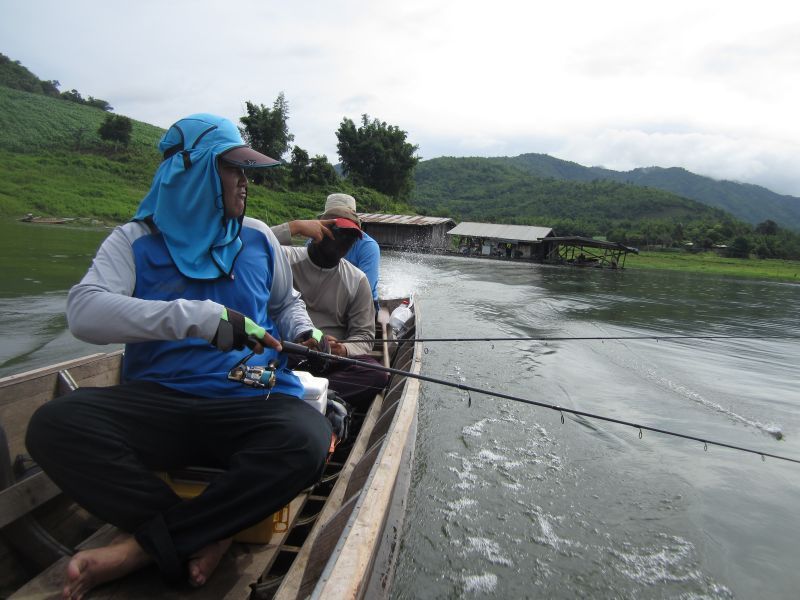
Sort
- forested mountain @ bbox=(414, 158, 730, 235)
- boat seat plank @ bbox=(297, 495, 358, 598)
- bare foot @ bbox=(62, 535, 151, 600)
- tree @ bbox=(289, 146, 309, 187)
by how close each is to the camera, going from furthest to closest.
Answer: forested mountain @ bbox=(414, 158, 730, 235) → tree @ bbox=(289, 146, 309, 187) → boat seat plank @ bbox=(297, 495, 358, 598) → bare foot @ bbox=(62, 535, 151, 600)

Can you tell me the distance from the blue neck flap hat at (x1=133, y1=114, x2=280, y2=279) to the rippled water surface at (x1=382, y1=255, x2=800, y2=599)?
2771 mm

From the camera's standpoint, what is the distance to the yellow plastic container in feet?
7.12

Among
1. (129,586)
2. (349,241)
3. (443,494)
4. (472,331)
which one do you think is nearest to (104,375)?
(129,586)

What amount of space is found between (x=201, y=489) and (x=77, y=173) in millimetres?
42981

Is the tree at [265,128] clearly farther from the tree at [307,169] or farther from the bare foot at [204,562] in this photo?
the bare foot at [204,562]

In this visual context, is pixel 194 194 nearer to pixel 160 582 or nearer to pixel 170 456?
pixel 170 456

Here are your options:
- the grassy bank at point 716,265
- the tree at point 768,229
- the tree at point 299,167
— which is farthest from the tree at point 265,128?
the tree at point 768,229

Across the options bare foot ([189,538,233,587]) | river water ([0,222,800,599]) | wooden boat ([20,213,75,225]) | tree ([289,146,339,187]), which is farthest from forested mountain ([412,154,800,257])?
bare foot ([189,538,233,587])

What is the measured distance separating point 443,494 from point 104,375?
3.15m

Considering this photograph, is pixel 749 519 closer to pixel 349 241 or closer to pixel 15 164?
pixel 349 241

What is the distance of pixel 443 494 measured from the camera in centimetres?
495

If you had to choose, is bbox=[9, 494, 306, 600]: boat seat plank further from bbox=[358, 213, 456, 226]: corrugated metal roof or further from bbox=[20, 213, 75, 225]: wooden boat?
bbox=[358, 213, 456, 226]: corrugated metal roof

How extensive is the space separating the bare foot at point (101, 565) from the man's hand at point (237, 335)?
0.79 m

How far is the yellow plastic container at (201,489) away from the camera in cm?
217
